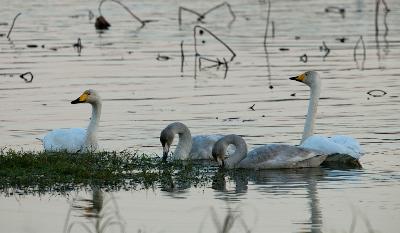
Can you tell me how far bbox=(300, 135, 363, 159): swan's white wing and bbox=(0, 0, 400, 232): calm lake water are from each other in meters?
0.23

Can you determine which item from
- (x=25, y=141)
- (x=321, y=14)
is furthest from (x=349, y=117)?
(x=321, y=14)

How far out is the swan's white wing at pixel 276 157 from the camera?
15156 mm

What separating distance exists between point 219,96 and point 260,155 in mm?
6548

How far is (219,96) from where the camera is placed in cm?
2162

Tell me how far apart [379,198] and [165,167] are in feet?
9.92

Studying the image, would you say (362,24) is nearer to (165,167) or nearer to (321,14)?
(321,14)

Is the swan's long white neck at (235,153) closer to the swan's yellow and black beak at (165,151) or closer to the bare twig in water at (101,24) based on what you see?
the swan's yellow and black beak at (165,151)

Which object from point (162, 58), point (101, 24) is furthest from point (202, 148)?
point (101, 24)

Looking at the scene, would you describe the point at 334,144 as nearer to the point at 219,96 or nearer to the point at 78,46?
the point at 219,96

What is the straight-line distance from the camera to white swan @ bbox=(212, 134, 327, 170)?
15.1 meters

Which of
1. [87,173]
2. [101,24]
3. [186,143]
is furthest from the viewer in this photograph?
[101,24]

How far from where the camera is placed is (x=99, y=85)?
23.2 metres

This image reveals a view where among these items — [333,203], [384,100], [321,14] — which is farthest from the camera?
[321,14]

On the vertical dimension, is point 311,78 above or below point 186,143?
above
